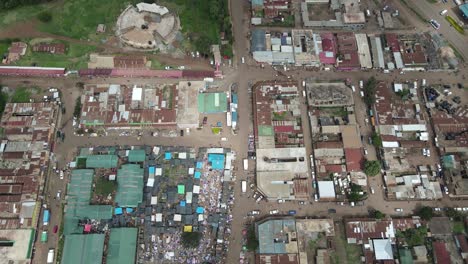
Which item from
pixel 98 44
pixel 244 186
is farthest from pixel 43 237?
pixel 98 44

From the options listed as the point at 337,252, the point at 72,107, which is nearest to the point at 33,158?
the point at 72,107

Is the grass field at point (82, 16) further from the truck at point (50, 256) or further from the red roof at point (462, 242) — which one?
the red roof at point (462, 242)

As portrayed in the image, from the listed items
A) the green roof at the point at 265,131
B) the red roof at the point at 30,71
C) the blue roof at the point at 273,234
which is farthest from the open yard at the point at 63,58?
the blue roof at the point at 273,234

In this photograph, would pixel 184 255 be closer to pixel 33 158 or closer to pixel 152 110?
pixel 152 110

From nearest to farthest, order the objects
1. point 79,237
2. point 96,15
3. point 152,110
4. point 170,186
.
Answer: point 79,237
point 170,186
point 152,110
point 96,15

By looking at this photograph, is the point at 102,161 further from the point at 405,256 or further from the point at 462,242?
the point at 462,242
